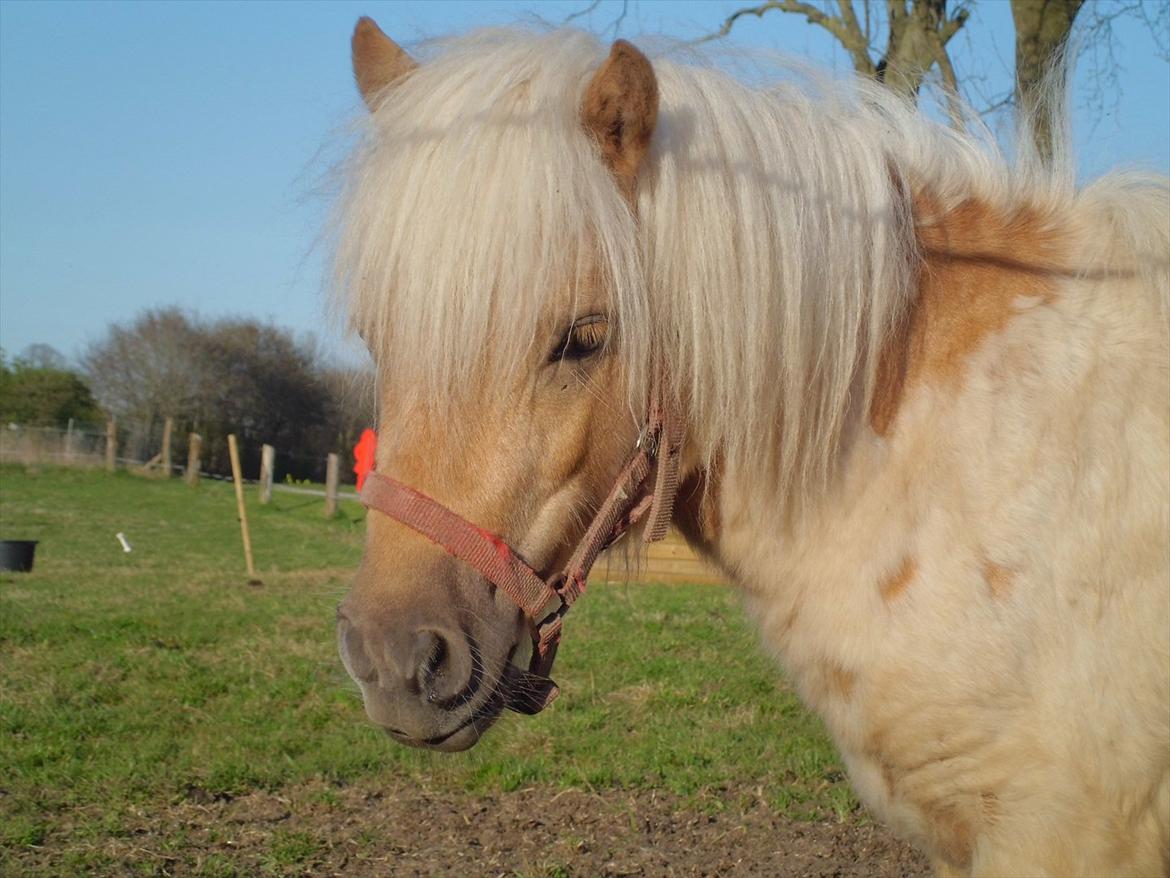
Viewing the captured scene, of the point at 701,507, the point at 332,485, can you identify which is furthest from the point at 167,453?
the point at 701,507

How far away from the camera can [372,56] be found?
2475mm

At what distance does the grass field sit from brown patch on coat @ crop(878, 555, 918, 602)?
0.89 meters

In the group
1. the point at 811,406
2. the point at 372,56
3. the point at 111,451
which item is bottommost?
the point at 111,451

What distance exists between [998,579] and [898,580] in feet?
0.61

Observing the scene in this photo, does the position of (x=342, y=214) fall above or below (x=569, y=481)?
above

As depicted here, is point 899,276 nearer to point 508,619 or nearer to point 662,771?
point 508,619

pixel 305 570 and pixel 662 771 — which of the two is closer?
pixel 662 771

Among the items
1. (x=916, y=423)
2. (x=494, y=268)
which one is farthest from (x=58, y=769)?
(x=916, y=423)

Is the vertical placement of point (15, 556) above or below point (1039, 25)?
below

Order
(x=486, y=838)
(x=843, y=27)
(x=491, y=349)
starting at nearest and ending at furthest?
(x=491, y=349) < (x=486, y=838) < (x=843, y=27)

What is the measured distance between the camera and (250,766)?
5.09m

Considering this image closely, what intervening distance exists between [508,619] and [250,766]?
3654mm

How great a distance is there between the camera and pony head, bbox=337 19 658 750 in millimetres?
1917

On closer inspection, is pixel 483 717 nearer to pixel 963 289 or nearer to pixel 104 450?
pixel 963 289
